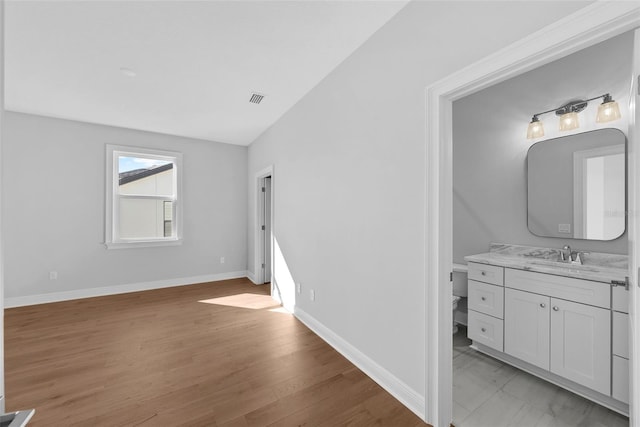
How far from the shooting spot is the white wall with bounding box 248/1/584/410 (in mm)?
1479

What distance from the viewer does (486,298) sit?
2328mm

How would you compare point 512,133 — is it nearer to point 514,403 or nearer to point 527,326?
point 527,326

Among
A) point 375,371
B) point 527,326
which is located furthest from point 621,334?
point 375,371

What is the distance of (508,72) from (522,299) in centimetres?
174

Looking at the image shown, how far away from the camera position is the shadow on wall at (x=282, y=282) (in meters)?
3.44

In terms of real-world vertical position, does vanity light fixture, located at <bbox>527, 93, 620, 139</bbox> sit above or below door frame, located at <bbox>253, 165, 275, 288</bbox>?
above

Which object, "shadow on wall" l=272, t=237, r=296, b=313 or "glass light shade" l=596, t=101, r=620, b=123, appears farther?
"shadow on wall" l=272, t=237, r=296, b=313

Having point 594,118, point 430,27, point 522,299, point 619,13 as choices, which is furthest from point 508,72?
point 522,299

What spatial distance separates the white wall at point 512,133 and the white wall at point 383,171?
58.2 inches

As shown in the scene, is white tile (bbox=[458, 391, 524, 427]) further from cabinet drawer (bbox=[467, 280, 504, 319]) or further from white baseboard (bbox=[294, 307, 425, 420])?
cabinet drawer (bbox=[467, 280, 504, 319])

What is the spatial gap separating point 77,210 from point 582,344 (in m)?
5.92

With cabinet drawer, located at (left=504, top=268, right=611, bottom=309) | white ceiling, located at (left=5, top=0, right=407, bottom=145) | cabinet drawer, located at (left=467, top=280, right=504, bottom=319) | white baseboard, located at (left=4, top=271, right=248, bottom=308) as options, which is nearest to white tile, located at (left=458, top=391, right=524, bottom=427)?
cabinet drawer, located at (left=467, top=280, right=504, bottom=319)

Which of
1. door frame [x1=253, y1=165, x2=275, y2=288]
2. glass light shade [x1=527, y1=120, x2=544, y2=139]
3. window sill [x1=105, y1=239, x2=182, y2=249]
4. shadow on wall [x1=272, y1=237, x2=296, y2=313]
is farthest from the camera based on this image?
door frame [x1=253, y1=165, x2=275, y2=288]

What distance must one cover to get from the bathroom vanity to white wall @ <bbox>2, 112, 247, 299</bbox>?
14.5 ft
